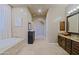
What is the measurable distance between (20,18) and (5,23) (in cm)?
35

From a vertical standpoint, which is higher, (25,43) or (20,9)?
(20,9)

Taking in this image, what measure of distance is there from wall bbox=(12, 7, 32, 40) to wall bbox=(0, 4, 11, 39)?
91mm

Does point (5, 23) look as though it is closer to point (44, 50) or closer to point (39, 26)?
point (39, 26)

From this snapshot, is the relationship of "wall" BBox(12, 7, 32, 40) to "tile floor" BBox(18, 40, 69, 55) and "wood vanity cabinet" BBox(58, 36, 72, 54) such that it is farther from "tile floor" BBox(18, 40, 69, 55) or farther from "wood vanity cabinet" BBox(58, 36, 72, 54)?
"wood vanity cabinet" BBox(58, 36, 72, 54)

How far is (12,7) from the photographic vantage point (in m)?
2.71

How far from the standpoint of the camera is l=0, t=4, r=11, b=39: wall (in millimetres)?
2756

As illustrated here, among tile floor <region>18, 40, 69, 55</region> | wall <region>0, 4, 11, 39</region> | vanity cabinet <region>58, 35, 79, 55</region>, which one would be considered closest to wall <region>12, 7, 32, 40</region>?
wall <region>0, 4, 11, 39</region>

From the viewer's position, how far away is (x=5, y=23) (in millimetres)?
2816

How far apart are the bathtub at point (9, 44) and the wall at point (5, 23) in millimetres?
129

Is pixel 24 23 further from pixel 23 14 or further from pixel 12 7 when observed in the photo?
pixel 12 7

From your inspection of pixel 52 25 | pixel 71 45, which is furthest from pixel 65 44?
pixel 52 25

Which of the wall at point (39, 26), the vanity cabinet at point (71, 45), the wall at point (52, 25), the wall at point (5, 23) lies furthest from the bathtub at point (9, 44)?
the vanity cabinet at point (71, 45)
